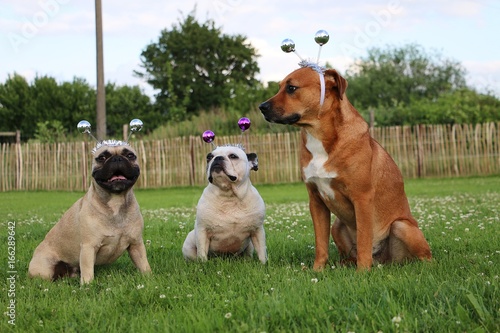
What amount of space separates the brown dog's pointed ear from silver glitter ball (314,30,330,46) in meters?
0.38

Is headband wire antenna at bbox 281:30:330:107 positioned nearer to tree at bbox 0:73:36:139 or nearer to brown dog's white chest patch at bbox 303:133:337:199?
brown dog's white chest patch at bbox 303:133:337:199

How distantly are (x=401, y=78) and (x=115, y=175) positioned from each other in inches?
1646

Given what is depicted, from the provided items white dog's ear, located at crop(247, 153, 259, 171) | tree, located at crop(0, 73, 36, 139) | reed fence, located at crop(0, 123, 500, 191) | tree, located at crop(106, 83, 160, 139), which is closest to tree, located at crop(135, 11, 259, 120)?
tree, located at crop(106, 83, 160, 139)

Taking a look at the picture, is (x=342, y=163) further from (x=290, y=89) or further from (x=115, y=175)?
(x=115, y=175)

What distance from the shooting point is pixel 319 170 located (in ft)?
15.1

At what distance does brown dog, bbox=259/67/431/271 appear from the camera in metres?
4.56

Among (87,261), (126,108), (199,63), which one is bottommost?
(87,261)

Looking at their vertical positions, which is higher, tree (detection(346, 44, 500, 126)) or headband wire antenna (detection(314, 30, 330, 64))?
tree (detection(346, 44, 500, 126))

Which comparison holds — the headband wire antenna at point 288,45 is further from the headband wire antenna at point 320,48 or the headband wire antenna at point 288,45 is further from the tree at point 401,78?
the tree at point 401,78

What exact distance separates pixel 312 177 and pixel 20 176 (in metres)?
19.5

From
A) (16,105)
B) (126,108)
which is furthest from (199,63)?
(16,105)

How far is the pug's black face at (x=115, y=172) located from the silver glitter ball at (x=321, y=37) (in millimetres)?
1952

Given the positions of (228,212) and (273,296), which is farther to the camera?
(228,212)

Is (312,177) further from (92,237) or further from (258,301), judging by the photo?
(92,237)
